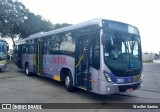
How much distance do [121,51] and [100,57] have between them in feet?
3.19

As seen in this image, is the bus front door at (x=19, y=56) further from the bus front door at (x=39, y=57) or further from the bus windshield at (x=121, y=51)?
the bus windshield at (x=121, y=51)

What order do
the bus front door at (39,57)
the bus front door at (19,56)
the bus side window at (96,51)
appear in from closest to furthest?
1. the bus side window at (96,51)
2. the bus front door at (39,57)
3. the bus front door at (19,56)

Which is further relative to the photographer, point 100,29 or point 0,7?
point 0,7

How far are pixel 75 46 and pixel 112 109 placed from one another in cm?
349

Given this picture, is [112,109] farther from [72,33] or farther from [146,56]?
[146,56]

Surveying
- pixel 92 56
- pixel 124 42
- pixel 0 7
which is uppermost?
pixel 0 7

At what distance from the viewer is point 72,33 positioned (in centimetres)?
949

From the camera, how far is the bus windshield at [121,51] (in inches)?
289

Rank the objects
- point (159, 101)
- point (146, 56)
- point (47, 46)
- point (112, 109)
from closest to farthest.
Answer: point (112, 109) → point (159, 101) → point (47, 46) → point (146, 56)

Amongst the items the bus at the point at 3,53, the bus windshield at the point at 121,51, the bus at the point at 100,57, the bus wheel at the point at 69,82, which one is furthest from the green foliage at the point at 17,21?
the bus windshield at the point at 121,51

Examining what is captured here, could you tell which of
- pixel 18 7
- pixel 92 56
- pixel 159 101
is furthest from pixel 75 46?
pixel 18 7

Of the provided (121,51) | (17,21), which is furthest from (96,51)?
(17,21)

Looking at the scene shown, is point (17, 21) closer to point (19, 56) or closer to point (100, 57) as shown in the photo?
point (19, 56)

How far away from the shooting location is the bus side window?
24.4 feet
